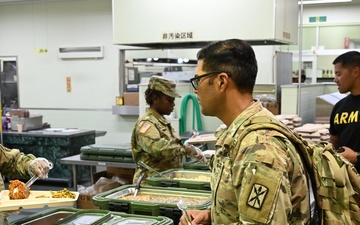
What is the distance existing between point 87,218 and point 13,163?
72cm

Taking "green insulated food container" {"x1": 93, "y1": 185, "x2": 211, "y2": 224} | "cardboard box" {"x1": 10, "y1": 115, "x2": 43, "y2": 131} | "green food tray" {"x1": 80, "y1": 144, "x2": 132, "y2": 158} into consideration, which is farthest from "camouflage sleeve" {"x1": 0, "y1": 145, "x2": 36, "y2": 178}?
"cardboard box" {"x1": 10, "y1": 115, "x2": 43, "y2": 131}

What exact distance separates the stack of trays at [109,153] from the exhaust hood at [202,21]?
4.50 ft

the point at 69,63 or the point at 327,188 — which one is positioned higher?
the point at 69,63

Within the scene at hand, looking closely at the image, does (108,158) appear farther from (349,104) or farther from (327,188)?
(327,188)

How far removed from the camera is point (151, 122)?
3230 millimetres

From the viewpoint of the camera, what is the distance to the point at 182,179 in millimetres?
3072

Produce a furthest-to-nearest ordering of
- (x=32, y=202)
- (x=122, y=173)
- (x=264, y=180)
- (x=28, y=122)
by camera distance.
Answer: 1. (x=28, y=122)
2. (x=122, y=173)
3. (x=32, y=202)
4. (x=264, y=180)

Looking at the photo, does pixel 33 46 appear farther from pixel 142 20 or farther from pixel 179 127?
pixel 142 20

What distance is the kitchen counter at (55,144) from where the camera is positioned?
6.03m

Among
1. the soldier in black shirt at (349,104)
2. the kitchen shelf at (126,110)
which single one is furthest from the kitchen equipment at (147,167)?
the kitchen shelf at (126,110)

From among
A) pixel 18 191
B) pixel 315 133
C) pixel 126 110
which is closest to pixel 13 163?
pixel 18 191

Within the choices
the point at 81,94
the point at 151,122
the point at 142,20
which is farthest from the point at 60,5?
the point at 151,122

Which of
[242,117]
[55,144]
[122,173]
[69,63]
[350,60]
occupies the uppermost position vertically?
[69,63]

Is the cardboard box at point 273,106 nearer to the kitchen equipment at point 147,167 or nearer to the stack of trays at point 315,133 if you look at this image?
the stack of trays at point 315,133
